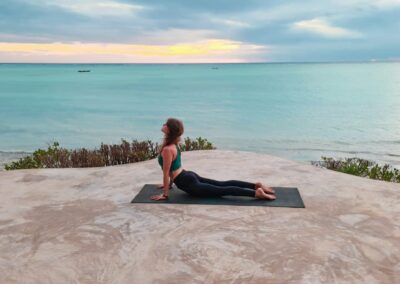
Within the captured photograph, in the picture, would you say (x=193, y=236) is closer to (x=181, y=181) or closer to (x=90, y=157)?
(x=181, y=181)

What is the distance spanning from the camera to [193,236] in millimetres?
5094

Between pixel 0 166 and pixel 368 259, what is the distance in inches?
665

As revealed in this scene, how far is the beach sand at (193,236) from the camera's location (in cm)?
427

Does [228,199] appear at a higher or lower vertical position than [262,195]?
lower

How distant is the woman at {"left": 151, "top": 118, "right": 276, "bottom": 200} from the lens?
6398mm

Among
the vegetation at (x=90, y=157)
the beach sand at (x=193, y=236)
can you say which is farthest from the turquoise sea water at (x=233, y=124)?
the beach sand at (x=193, y=236)

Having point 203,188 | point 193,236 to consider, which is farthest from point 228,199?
point 193,236

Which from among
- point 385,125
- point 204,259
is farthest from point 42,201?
point 385,125

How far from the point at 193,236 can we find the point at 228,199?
1.61m

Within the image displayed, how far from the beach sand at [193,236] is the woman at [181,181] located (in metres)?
0.37

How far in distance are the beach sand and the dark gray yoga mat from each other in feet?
0.52

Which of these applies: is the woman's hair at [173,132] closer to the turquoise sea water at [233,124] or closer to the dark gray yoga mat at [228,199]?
the dark gray yoga mat at [228,199]

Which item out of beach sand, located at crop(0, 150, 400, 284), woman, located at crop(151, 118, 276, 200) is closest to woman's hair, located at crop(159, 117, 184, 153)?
woman, located at crop(151, 118, 276, 200)

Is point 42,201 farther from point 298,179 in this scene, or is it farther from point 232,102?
point 232,102
